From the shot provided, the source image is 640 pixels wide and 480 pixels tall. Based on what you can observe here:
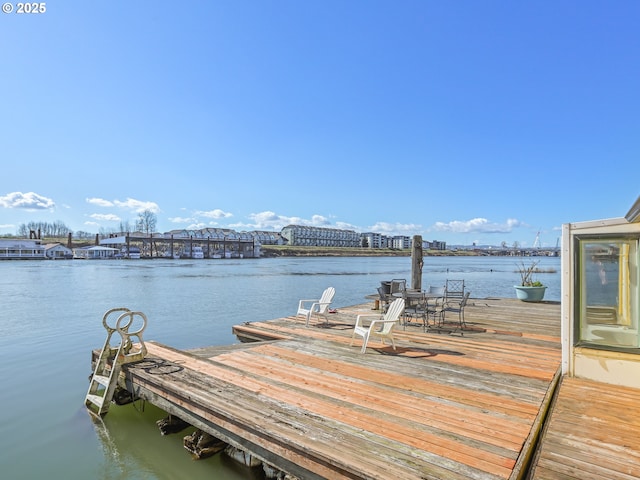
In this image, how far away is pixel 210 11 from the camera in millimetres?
9781

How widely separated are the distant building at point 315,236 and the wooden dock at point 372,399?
426 ft

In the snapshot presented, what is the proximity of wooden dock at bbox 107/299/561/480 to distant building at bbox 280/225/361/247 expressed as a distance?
129995 mm

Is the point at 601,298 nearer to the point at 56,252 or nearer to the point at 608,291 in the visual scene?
the point at 608,291

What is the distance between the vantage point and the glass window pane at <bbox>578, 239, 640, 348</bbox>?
155 inches

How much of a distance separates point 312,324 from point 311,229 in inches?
5249

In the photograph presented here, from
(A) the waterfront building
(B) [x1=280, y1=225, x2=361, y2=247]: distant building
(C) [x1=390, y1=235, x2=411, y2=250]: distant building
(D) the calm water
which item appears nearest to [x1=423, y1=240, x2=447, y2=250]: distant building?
(C) [x1=390, y1=235, x2=411, y2=250]: distant building

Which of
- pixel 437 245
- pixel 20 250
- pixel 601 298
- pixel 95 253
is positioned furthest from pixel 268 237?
pixel 601 298

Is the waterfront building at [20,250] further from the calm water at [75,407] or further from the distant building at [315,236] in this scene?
the distant building at [315,236]

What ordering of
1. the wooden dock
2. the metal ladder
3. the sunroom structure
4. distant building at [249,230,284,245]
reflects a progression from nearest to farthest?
the wooden dock
the sunroom structure
the metal ladder
distant building at [249,230,284,245]

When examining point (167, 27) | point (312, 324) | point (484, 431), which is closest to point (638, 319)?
point (484, 431)

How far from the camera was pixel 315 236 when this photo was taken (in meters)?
140

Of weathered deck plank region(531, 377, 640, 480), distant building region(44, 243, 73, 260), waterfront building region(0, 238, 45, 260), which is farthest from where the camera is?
distant building region(44, 243, 73, 260)

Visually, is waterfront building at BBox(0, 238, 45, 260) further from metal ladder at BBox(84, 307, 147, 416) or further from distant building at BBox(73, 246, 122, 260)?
metal ladder at BBox(84, 307, 147, 416)

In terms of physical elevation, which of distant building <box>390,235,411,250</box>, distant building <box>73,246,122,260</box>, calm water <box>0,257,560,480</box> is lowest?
calm water <box>0,257,560,480</box>
